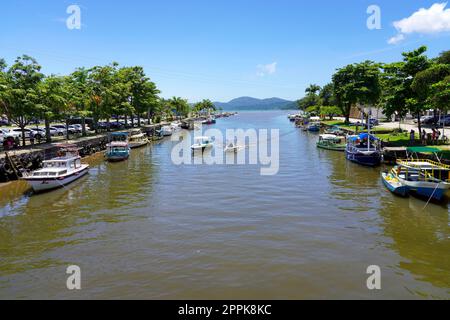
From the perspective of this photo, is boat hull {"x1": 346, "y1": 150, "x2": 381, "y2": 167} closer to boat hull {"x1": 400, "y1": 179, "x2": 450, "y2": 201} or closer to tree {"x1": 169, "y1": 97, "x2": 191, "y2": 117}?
boat hull {"x1": 400, "y1": 179, "x2": 450, "y2": 201}

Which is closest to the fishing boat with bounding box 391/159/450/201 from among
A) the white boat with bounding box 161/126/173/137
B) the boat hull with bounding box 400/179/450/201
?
the boat hull with bounding box 400/179/450/201

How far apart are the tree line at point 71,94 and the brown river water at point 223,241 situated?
546 inches

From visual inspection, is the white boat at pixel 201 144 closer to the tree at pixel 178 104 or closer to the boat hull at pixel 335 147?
the boat hull at pixel 335 147

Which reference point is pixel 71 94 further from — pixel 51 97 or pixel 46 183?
pixel 46 183

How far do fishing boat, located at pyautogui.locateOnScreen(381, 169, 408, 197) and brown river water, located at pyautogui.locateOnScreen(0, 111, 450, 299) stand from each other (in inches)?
22.4

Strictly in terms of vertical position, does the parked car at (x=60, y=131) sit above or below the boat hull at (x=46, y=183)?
above

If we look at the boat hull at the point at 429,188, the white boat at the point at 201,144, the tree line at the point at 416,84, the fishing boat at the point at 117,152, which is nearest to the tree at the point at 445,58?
the tree line at the point at 416,84

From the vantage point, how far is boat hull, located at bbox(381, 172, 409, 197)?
27359 mm

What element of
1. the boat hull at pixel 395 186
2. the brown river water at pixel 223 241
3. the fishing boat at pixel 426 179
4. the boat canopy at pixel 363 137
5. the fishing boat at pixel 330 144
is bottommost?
the brown river water at pixel 223 241

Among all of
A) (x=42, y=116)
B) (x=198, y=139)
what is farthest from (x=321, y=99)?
(x=42, y=116)

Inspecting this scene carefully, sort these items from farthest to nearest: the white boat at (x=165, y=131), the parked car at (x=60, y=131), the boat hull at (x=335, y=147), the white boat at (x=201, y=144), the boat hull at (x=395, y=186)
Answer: the white boat at (x=165, y=131), the parked car at (x=60, y=131), the white boat at (x=201, y=144), the boat hull at (x=335, y=147), the boat hull at (x=395, y=186)

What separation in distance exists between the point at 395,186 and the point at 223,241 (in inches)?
649

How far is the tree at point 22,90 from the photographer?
136 feet
